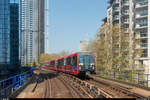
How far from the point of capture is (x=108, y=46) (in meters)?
29.4

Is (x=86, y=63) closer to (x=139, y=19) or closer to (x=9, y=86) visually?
(x=9, y=86)

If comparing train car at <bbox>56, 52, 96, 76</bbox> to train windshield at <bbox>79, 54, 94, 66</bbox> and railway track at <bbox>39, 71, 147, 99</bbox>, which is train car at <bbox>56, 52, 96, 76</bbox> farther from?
railway track at <bbox>39, 71, 147, 99</bbox>

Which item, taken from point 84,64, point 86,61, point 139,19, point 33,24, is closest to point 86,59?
point 86,61

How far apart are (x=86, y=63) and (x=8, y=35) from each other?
3074 centimetres

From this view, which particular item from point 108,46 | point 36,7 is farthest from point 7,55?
point 36,7

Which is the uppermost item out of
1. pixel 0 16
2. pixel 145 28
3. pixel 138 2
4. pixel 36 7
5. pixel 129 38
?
pixel 36 7

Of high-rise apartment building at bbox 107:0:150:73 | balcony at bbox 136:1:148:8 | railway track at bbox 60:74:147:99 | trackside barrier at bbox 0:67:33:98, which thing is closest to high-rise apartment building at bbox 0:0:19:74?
high-rise apartment building at bbox 107:0:150:73

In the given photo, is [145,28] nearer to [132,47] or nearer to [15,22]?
[132,47]

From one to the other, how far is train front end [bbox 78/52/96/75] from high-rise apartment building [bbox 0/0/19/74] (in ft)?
88.0

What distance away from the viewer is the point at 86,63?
19.6 metres

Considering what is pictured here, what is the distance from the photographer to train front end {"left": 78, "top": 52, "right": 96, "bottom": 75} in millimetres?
19141

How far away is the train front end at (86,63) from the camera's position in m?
19.1

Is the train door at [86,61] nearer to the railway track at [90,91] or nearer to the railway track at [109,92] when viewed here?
the railway track at [90,91]

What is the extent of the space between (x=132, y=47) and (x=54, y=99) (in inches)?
779
